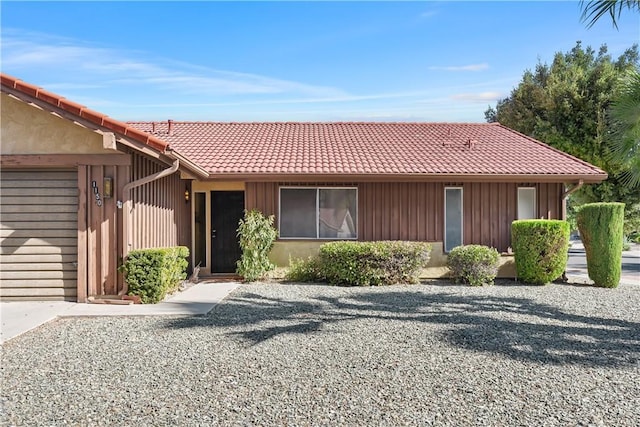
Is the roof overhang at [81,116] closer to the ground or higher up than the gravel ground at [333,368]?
higher up

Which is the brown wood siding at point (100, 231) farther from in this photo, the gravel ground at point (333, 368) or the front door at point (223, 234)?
the front door at point (223, 234)

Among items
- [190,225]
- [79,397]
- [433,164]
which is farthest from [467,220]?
[79,397]

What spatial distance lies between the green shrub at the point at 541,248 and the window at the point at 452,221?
149 centimetres

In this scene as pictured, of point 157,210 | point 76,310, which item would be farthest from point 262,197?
point 76,310

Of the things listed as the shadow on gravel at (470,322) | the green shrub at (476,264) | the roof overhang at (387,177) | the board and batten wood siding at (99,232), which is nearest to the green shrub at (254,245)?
the roof overhang at (387,177)

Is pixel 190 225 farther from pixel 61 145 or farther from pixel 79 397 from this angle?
pixel 79 397

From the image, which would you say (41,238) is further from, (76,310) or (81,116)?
(81,116)

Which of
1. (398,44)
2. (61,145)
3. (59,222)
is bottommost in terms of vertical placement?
(59,222)

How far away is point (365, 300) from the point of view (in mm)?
9305

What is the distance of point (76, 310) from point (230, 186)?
5.88 meters

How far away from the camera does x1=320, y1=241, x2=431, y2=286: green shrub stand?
11.3 metres

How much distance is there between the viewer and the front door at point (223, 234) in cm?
1321

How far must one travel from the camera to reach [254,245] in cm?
1205

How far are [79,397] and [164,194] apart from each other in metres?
6.76
